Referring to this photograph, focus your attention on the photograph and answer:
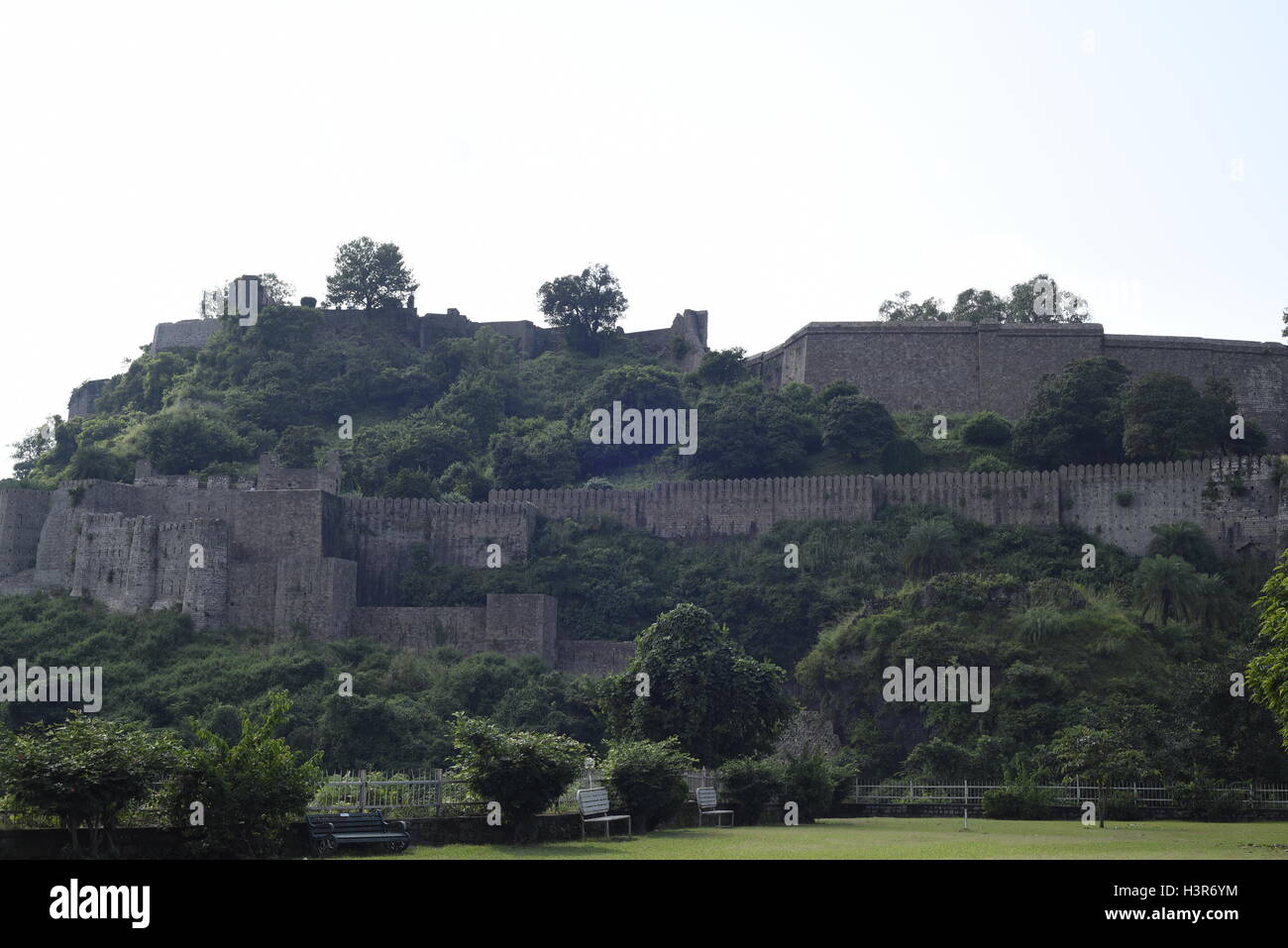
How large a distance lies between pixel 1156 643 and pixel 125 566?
89.7ft

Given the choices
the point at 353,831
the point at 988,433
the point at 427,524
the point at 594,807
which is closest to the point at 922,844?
the point at 594,807

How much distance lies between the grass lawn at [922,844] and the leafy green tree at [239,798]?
1133 millimetres

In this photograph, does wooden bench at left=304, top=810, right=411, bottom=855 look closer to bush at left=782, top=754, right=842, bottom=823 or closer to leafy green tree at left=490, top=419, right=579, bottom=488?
bush at left=782, top=754, right=842, bottom=823

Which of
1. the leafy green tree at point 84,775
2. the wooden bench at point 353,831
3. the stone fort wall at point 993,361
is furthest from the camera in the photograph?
the stone fort wall at point 993,361

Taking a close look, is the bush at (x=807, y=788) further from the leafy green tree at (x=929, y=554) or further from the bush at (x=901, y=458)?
the bush at (x=901, y=458)

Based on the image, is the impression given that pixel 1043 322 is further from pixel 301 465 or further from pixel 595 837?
pixel 595 837

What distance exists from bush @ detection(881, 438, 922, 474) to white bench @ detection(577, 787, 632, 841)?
3323 centimetres

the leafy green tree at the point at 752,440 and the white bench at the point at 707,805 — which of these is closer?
the white bench at the point at 707,805

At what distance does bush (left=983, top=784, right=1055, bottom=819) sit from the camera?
2445 cm

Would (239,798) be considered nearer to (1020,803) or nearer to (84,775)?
(84,775)

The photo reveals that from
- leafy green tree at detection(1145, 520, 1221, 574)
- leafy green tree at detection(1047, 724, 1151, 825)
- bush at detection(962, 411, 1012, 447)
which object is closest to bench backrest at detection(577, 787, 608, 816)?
leafy green tree at detection(1047, 724, 1151, 825)

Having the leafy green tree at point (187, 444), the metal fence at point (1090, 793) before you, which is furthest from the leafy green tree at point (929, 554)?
the leafy green tree at point (187, 444)

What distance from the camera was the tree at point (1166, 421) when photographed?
153 ft

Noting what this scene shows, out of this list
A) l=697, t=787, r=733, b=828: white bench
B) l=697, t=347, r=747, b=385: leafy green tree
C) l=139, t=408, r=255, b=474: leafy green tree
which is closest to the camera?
l=697, t=787, r=733, b=828: white bench
